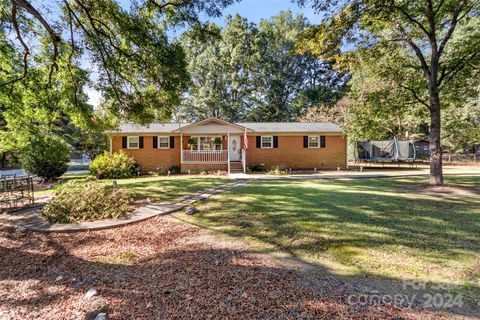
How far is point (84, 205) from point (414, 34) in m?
13.5

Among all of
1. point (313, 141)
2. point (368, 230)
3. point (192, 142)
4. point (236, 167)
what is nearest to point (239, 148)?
point (236, 167)


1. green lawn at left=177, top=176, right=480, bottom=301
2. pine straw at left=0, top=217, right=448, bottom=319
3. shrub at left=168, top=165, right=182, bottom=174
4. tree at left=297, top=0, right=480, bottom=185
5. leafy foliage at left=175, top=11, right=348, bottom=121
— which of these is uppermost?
leafy foliage at left=175, top=11, right=348, bottom=121

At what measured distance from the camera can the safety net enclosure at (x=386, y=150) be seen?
67.6ft

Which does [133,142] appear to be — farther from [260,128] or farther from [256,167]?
[260,128]

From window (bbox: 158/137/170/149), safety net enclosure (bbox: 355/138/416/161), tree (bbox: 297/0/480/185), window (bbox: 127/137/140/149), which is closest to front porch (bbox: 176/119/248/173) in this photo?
window (bbox: 158/137/170/149)

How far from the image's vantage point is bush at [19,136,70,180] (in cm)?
1349

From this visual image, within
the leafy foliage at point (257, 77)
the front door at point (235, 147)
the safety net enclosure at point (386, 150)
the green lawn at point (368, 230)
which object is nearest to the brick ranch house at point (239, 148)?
the front door at point (235, 147)

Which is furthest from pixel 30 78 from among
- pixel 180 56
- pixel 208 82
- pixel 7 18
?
pixel 208 82

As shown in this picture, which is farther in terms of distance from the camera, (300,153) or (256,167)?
(300,153)

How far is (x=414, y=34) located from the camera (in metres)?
10.1

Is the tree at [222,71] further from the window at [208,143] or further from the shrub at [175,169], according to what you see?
the shrub at [175,169]

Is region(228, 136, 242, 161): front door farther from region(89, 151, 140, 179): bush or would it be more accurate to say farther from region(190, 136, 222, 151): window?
region(89, 151, 140, 179): bush

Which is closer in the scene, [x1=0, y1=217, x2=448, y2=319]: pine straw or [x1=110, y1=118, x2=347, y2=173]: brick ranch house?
[x1=0, y1=217, x2=448, y2=319]: pine straw

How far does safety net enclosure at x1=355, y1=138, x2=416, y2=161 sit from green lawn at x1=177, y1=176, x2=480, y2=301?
1411 cm
